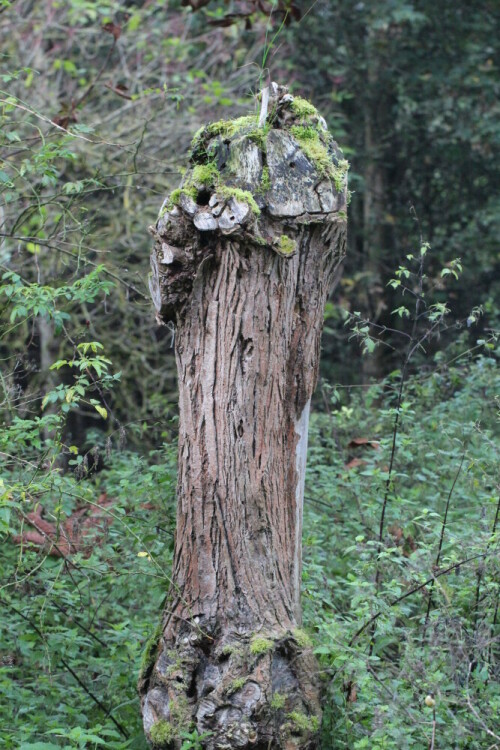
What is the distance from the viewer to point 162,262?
11.4ft

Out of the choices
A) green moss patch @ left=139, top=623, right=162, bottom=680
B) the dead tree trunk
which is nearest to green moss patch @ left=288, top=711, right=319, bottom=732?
the dead tree trunk

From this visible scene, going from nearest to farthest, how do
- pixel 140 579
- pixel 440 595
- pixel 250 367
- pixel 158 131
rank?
pixel 250 367 < pixel 440 595 < pixel 140 579 < pixel 158 131

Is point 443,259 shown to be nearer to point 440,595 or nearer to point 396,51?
point 396,51

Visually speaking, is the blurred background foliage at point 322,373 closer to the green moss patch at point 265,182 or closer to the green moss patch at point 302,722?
Result: the green moss patch at point 302,722

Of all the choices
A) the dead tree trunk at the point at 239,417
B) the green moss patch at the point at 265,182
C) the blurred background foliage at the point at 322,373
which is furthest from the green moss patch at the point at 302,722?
the green moss patch at the point at 265,182

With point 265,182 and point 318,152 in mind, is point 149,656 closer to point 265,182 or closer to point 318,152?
point 265,182

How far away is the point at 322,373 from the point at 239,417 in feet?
29.5

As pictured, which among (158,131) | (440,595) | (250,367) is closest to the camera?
(250,367)

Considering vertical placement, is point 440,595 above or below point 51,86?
below

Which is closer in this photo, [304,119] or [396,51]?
[304,119]

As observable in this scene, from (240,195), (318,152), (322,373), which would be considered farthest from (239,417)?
(322,373)

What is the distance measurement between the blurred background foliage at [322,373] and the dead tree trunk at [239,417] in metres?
0.27

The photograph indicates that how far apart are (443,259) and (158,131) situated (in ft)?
15.6

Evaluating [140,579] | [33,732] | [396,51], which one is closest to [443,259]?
[396,51]
